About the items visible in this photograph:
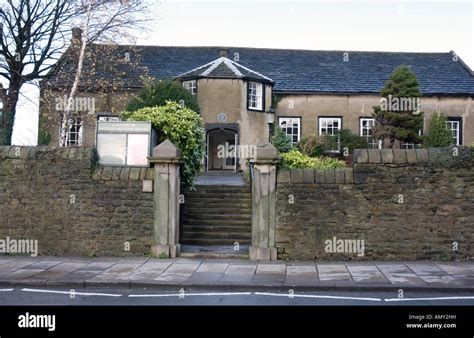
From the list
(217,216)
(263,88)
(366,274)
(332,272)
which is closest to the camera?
(366,274)

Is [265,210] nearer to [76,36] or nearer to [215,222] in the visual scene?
[215,222]

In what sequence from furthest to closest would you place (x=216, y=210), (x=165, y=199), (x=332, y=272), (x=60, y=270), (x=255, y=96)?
(x=255, y=96), (x=216, y=210), (x=165, y=199), (x=60, y=270), (x=332, y=272)

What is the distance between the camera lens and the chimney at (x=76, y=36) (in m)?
22.6

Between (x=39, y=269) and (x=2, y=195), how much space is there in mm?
3080

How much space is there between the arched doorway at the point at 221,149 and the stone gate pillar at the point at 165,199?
16.0m

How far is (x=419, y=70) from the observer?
32.3 meters

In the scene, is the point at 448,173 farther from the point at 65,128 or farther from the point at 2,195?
the point at 65,128

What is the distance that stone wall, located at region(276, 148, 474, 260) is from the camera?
39.2 feet

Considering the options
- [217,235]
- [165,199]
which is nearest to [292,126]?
[217,235]

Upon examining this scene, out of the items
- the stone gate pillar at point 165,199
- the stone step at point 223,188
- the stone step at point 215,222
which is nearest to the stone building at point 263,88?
the stone step at point 223,188

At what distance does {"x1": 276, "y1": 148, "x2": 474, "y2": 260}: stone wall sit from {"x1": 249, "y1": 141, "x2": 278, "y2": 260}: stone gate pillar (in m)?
0.16

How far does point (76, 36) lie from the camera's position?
2317cm

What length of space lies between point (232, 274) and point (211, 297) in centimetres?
177
